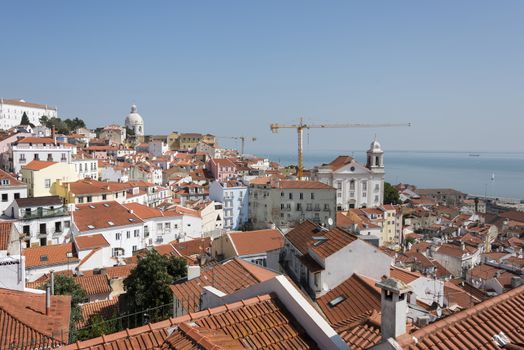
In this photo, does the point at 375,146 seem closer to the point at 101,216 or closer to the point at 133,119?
the point at 101,216

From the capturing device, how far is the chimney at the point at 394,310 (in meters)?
4.21

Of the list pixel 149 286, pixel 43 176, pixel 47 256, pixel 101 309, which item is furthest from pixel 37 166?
pixel 149 286

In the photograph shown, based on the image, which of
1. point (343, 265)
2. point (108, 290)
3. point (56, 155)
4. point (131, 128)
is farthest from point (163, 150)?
point (343, 265)

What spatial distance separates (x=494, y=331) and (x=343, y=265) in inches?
305

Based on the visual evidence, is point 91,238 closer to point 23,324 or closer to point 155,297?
point 155,297

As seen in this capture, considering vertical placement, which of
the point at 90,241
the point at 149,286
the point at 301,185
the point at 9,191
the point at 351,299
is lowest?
the point at 90,241

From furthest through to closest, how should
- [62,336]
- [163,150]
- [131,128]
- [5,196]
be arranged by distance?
[131,128] → [163,150] → [5,196] → [62,336]

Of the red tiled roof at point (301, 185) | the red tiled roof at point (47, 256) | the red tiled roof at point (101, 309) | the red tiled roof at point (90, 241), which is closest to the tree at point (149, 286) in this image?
the red tiled roof at point (101, 309)

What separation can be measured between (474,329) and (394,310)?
96 centimetres

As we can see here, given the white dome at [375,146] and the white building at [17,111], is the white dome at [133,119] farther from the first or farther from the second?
the white dome at [375,146]

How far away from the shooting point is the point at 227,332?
175 inches

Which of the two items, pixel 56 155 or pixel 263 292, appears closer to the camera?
pixel 263 292

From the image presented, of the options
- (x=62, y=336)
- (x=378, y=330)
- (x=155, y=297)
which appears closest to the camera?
(x=378, y=330)

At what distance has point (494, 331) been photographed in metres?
4.38
